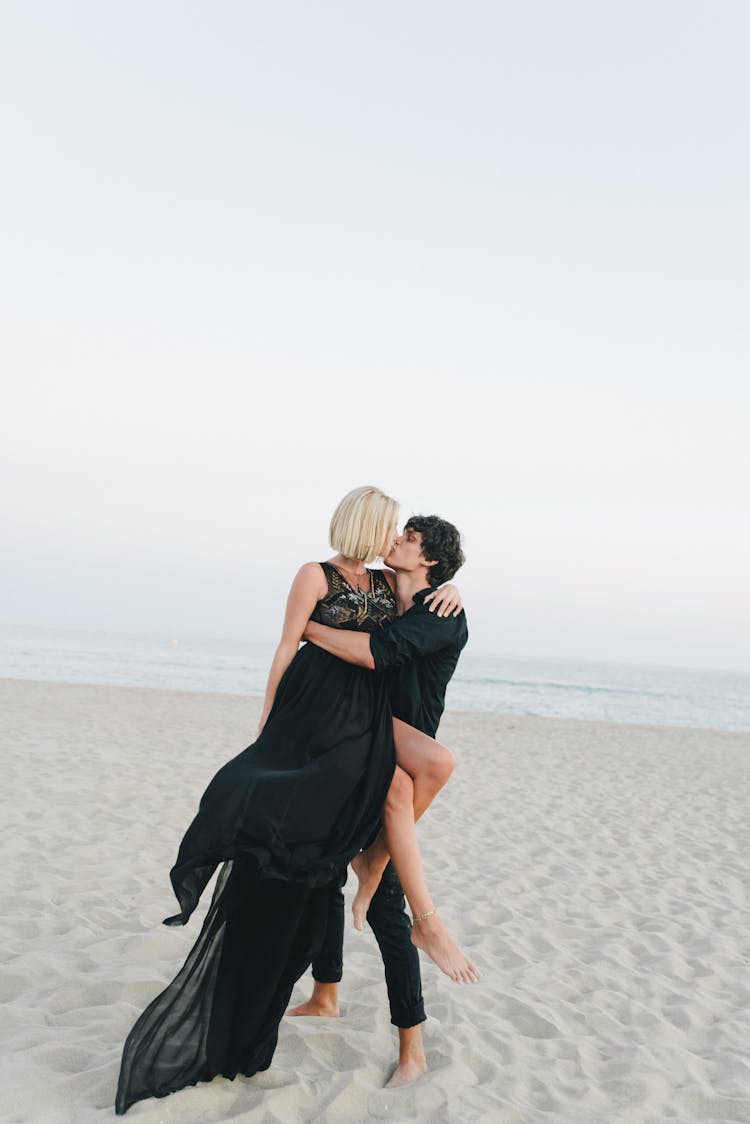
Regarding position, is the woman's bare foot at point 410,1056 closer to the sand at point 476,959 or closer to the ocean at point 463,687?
the sand at point 476,959

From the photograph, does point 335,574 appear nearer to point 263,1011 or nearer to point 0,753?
point 263,1011

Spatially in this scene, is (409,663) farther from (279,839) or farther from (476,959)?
(476,959)

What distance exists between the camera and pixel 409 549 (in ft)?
10.5

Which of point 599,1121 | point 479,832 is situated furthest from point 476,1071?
point 479,832

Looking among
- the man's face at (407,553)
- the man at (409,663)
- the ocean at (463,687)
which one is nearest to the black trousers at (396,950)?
the man at (409,663)

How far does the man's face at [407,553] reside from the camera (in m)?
3.19

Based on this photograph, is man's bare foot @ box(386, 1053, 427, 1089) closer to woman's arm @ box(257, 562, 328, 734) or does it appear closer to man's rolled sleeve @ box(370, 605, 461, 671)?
woman's arm @ box(257, 562, 328, 734)

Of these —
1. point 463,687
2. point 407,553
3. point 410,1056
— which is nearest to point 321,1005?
point 410,1056

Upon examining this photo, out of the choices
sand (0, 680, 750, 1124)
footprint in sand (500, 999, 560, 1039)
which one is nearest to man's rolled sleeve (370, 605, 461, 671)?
sand (0, 680, 750, 1124)

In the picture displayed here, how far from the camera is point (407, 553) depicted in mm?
3195

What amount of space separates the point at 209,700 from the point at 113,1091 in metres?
17.2

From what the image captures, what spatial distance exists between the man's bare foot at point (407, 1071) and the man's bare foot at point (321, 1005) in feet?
1.71

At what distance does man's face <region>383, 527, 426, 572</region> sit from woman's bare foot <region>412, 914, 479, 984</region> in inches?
48.1

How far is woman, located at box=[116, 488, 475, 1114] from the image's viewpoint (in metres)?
2.72
